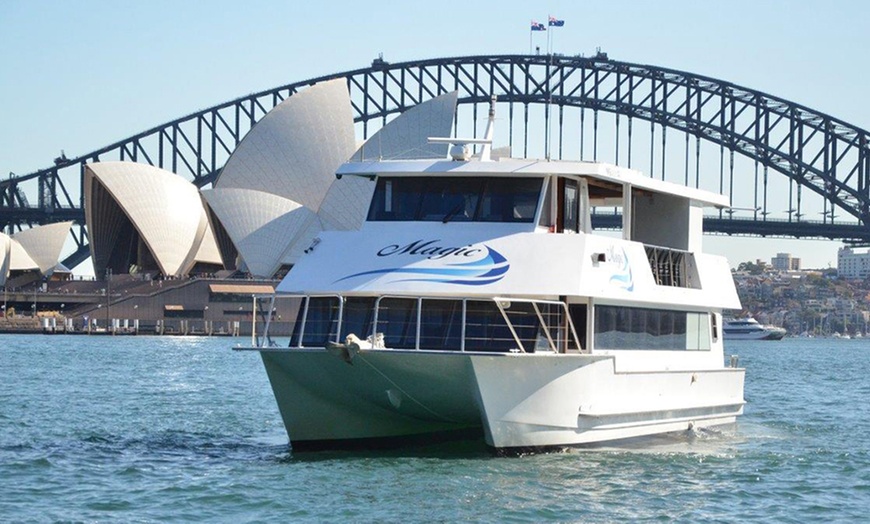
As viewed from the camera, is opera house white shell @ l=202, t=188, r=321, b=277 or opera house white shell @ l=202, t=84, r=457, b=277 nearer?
opera house white shell @ l=202, t=84, r=457, b=277

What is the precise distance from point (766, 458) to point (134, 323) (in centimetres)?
7617

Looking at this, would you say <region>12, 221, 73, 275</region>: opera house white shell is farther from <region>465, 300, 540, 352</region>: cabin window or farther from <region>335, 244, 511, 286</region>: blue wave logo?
<region>465, 300, 540, 352</region>: cabin window

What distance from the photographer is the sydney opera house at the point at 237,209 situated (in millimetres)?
86938

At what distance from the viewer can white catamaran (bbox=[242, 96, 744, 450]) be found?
18578mm

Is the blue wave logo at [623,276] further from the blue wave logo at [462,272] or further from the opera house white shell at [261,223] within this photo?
the opera house white shell at [261,223]

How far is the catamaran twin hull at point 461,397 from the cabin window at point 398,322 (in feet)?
1.80

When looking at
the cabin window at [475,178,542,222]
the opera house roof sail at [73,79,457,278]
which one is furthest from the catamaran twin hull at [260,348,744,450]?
the opera house roof sail at [73,79,457,278]

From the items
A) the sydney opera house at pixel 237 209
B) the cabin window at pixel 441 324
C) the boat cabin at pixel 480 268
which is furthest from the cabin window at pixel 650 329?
the sydney opera house at pixel 237 209

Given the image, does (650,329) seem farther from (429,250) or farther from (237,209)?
(237,209)

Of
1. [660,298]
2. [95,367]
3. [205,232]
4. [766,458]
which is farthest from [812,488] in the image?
[205,232]

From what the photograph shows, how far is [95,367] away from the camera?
4566cm

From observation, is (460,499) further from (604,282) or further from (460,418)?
(604,282)

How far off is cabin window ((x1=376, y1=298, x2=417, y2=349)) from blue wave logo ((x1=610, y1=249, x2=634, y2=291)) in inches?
112

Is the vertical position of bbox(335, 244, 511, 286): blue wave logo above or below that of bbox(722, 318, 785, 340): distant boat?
above
